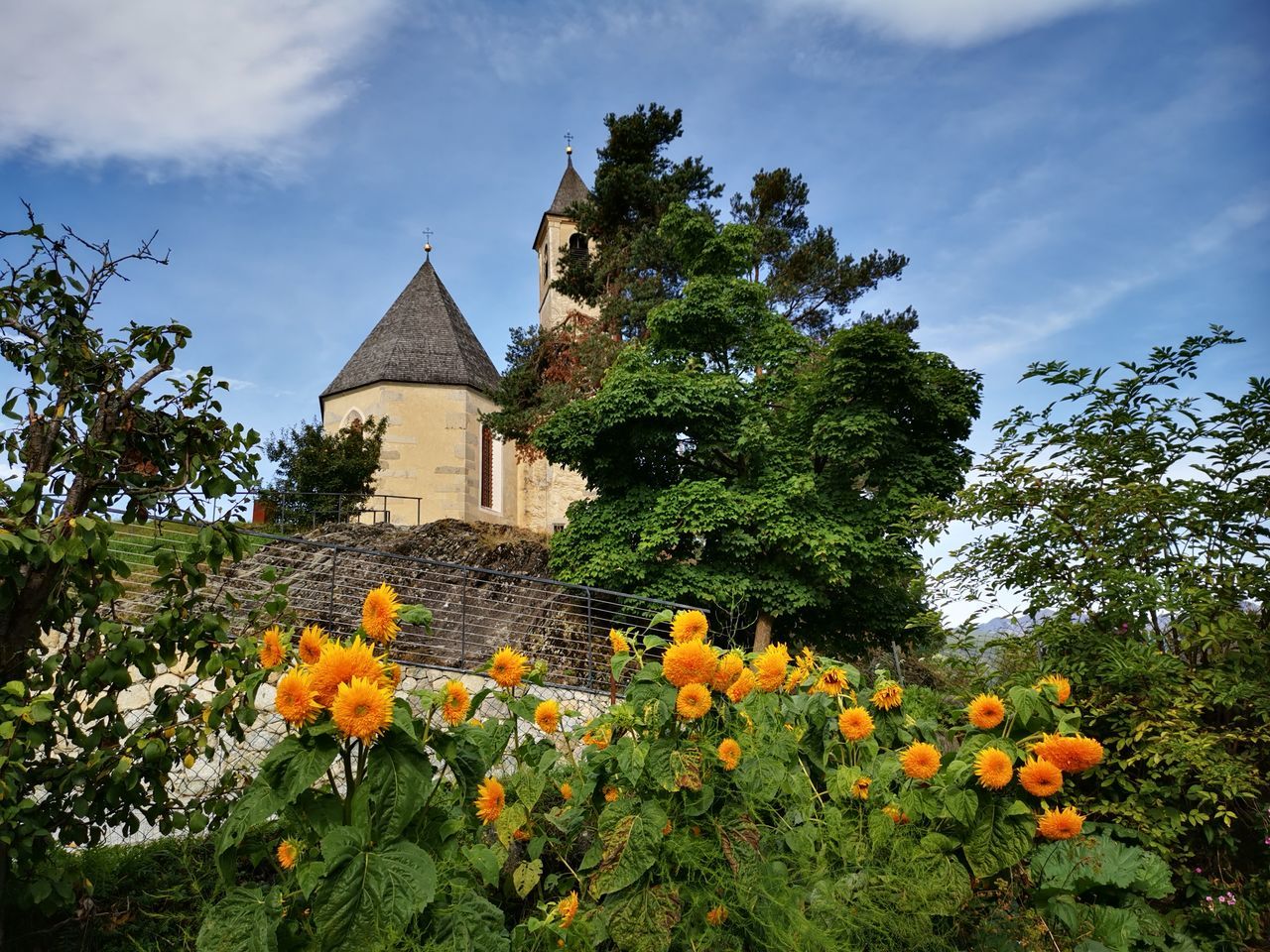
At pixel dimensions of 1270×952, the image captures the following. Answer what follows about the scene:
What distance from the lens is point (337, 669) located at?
5.79ft

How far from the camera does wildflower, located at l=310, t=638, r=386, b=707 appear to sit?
5.79 ft

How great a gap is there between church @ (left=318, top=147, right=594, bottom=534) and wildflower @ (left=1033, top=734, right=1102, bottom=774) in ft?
66.4

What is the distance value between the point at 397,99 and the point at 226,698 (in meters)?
5.07

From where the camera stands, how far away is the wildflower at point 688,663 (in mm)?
2307

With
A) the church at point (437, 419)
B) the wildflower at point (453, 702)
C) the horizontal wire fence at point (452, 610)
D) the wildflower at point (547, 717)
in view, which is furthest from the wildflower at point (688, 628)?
the church at point (437, 419)

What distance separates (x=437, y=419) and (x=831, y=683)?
73.0ft

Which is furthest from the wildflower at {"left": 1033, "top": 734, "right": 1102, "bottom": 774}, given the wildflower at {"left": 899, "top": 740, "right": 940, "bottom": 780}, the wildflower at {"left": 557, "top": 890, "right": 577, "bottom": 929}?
the wildflower at {"left": 557, "top": 890, "right": 577, "bottom": 929}

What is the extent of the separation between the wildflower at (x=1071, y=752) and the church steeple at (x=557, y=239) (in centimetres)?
2658

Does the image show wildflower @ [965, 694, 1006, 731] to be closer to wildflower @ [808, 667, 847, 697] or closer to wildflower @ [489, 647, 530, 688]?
wildflower @ [808, 667, 847, 697]

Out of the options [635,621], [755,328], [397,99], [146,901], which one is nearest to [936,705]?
[146,901]

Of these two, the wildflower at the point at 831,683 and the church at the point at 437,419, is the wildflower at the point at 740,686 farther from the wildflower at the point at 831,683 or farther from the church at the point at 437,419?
the church at the point at 437,419

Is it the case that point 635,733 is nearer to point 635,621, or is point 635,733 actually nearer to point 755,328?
point 635,621

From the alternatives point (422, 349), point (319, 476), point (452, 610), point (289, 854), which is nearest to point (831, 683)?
point (289, 854)

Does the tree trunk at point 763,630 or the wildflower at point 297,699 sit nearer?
the wildflower at point 297,699
